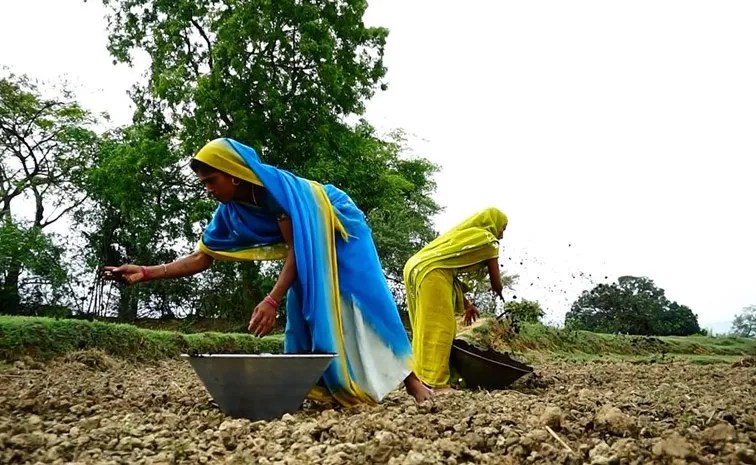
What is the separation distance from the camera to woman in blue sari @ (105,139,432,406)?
324cm

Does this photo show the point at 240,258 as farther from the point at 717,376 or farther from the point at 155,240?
the point at 155,240

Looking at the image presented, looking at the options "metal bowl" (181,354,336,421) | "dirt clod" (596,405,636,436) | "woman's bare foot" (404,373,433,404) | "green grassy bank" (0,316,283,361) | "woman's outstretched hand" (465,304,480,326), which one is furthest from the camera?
"green grassy bank" (0,316,283,361)

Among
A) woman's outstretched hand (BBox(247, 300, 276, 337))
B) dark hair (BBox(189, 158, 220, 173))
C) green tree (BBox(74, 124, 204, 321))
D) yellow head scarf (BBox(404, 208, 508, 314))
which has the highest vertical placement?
green tree (BBox(74, 124, 204, 321))

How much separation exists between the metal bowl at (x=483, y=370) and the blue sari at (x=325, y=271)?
1.27 metres

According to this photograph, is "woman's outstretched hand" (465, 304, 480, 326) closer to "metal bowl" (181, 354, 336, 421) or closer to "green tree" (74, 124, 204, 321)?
"metal bowl" (181, 354, 336, 421)

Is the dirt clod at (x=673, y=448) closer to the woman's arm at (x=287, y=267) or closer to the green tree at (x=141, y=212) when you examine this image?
the woman's arm at (x=287, y=267)

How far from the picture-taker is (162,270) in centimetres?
352

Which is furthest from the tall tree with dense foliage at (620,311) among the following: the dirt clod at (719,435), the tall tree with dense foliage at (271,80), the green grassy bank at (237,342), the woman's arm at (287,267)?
the dirt clod at (719,435)

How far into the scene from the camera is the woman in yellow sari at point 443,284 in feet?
15.2

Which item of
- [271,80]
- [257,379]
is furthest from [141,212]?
[257,379]

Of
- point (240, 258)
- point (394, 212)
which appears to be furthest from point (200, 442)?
point (394, 212)

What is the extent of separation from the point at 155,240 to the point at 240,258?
1340cm

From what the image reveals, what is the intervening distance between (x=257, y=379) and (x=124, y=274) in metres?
0.96

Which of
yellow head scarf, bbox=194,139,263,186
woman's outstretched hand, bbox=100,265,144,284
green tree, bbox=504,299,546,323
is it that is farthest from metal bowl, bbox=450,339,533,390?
green tree, bbox=504,299,546,323
